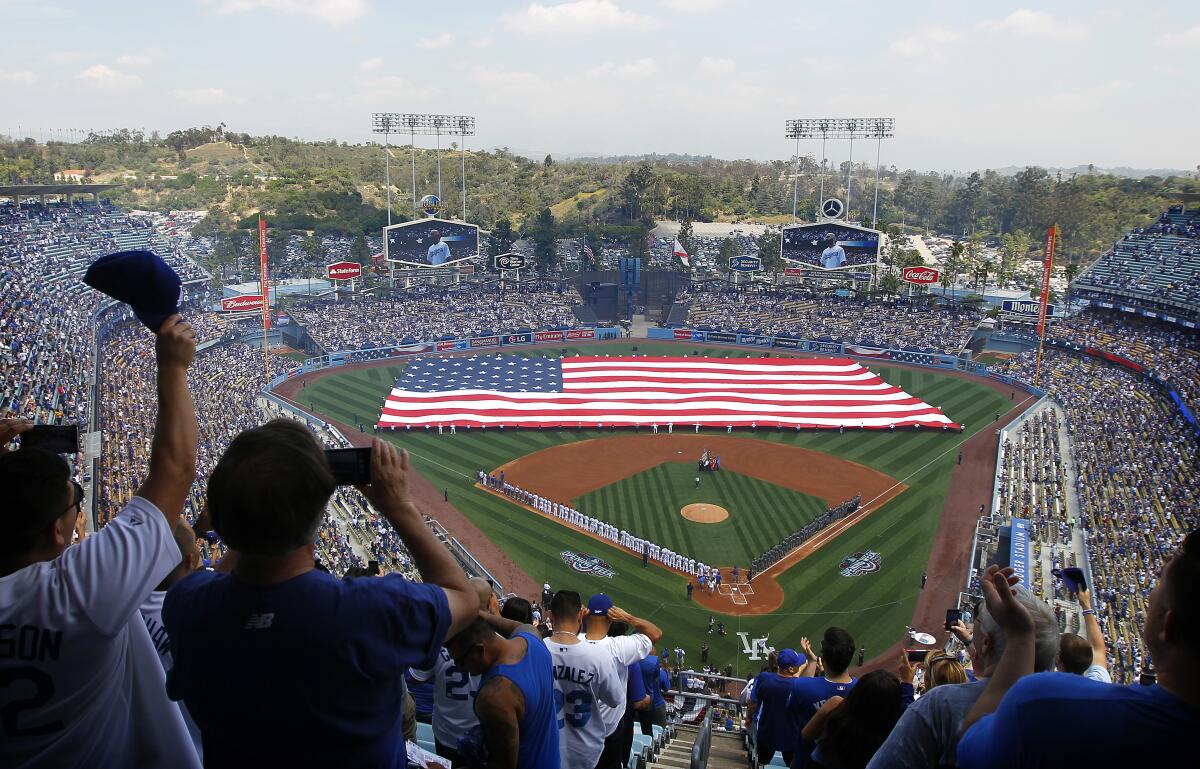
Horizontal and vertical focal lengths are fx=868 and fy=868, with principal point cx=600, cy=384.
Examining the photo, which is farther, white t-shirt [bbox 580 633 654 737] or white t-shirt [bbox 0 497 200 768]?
white t-shirt [bbox 580 633 654 737]

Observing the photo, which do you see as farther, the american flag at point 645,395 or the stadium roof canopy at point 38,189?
the stadium roof canopy at point 38,189

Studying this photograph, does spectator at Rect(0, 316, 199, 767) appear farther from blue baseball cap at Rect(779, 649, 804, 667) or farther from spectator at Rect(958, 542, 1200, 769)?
blue baseball cap at Rect(779, 649, 804, 667)

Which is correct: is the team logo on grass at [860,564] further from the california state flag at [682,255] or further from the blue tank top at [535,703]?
the california state flag at [682,255]

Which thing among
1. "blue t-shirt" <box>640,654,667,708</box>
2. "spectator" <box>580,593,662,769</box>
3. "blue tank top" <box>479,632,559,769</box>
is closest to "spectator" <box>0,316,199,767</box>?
"blue tank top" <box>479,632,559,769</box>

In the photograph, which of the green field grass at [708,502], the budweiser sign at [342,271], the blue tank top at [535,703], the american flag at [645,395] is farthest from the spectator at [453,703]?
the budweiser sign at [342,271]

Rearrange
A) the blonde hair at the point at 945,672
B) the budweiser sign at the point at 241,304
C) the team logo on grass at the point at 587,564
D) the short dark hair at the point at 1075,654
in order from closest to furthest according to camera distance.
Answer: the short dark hair at the point at 1075,654
the blonde hair at the point at 945,672
the team logo on grass at the point at 587,564
the budweiser sign at the point at 241,304

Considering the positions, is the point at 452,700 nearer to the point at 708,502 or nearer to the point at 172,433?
the point at 172,433

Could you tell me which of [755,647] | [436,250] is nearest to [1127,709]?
[755,647]

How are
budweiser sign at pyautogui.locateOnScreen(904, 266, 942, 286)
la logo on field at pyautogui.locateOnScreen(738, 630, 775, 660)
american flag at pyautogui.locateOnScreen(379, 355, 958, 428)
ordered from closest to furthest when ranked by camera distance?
la logo on field at pyautogui.locateOnScreen(738, 630, 775, 660), american flag at pyautogui.locateOnScreen(379, 355, 958, 428), budweiser sign at pyautogui.locateOnScreen(904, 266, 942, 286)
